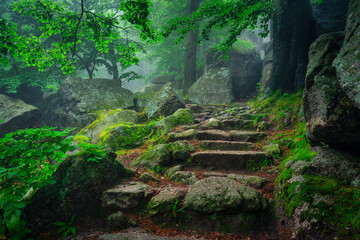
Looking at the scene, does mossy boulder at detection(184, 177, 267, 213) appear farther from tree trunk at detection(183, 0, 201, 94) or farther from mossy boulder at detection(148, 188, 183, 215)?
tree trunk at detection(183, 0, 201, 94)

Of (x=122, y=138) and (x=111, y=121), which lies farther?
(x=111, y=121)

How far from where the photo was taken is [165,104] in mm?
8055

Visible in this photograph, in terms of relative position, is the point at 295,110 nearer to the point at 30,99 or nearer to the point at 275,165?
the point at 275,165

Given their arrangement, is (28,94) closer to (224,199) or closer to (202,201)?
(202,201)

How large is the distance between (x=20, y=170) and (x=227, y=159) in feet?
12.1

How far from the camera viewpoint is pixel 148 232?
2574mm

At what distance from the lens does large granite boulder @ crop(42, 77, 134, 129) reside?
11.2 m

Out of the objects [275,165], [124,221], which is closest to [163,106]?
[275,165]

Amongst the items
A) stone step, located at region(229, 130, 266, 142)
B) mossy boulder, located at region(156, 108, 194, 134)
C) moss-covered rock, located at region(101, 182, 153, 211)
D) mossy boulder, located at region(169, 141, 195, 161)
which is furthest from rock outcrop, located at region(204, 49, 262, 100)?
moss-covered rock, located at region(101, 182, 153, 211)

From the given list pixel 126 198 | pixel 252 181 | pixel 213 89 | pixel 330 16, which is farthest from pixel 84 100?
pixel 330 16

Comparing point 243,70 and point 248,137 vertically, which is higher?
point 243,70

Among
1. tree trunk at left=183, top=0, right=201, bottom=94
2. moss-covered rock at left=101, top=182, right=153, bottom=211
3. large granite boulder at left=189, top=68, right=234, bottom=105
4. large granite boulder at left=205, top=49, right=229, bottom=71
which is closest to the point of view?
moss-covered rock at left=101, top=182, right=153, bottom=211

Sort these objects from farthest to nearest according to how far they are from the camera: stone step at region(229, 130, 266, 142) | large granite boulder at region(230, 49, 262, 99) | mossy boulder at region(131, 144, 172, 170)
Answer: large granite boulder at region(230, 49, 262, 99) → stone step at region(229, 130, 266, 142) → mossy boulder at region(131, 144, 172, 170)

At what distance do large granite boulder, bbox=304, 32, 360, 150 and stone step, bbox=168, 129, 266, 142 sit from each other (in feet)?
6.45
